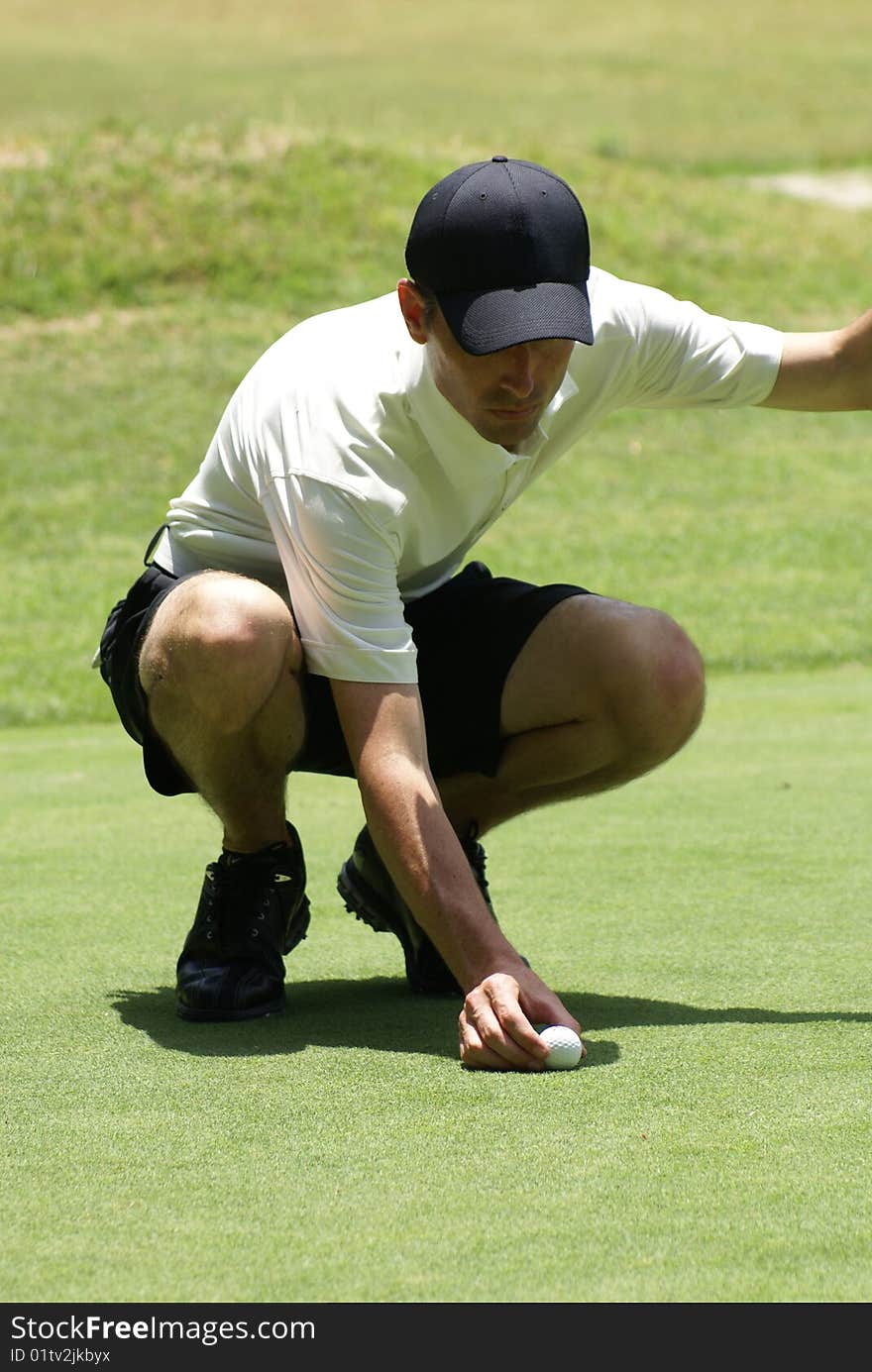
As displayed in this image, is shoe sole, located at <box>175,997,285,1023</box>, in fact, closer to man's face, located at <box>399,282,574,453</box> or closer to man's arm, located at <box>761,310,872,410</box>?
man's face, located at <box>399,282,574,453</box>

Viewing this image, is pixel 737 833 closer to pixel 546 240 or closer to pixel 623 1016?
pixel 623 1016

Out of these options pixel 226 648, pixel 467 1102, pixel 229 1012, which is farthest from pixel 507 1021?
pixel 226 648

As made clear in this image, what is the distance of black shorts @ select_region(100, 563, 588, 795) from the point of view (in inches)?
118

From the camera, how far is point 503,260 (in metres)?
2.48

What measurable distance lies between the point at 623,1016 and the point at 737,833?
150cm

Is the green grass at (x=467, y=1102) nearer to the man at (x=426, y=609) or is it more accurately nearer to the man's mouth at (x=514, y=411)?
the man at (x=426, y=609)

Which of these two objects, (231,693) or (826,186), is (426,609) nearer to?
(231,693)

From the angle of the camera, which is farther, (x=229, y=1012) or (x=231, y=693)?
(x=229, y=1012)

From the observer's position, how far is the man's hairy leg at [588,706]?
9.61 ft

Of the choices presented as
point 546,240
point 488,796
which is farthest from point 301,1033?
point 546,240

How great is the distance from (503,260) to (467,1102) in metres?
1.10

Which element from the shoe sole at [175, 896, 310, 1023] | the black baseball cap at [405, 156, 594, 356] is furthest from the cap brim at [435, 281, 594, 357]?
the shoe sole at [175, 896, 310, 1023]

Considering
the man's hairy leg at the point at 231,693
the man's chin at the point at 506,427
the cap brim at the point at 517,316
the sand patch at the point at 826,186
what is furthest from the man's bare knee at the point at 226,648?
the sand patch at the point at 826,186

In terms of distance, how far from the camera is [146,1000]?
2.94 m
